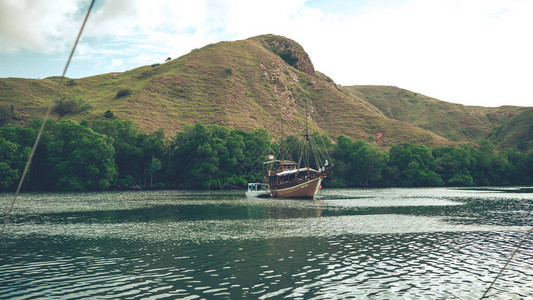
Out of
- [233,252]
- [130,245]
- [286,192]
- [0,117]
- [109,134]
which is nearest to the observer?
[233,252]

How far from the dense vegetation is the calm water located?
72.5 metres

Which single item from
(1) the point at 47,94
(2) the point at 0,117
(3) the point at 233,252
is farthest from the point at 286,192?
(1) the point at 47,94

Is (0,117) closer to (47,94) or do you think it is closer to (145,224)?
(47,94)

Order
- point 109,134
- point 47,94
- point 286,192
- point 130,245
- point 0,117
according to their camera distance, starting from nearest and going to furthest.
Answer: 1. point 130,245
2. point 286,192
3. point 109,134
4. point 0,117
5. point 47,94

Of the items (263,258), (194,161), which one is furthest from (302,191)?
(263,258)

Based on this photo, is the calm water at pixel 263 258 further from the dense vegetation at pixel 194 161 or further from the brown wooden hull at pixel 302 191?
the dense vegetation at pixel 194 161

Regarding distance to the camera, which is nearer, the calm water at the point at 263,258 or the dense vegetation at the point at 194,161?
the calm water at the point at 263,258

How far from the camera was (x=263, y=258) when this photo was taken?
97.8ft

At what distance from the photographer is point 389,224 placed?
49.1 m

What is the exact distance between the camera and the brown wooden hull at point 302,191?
94938mm

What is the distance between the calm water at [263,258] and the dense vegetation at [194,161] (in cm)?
7251

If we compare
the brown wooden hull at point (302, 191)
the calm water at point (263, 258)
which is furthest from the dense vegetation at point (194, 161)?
the calm water at point (263, 258)

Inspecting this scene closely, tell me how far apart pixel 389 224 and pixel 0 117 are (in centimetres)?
16411

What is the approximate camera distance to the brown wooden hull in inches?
3738
